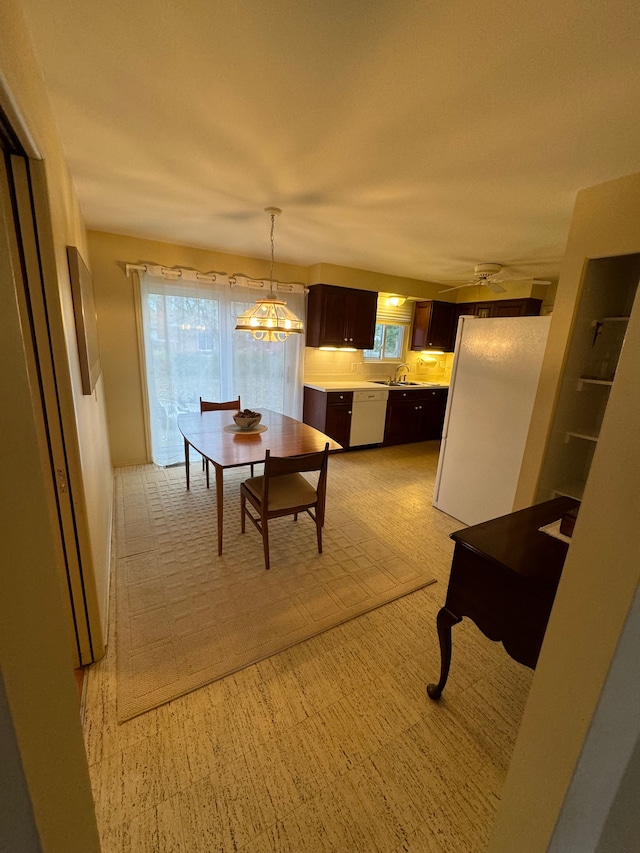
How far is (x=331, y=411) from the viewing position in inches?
171

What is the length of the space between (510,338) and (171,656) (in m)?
2.91

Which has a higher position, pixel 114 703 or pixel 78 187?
pixel 78 187

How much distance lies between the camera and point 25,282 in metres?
1.20

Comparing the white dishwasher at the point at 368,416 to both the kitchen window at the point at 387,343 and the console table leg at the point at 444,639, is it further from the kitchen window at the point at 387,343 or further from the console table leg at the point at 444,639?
the console table leg at the point at 444,639

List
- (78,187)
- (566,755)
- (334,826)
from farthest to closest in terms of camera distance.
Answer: (78,187) → (334,826) → (566,755)

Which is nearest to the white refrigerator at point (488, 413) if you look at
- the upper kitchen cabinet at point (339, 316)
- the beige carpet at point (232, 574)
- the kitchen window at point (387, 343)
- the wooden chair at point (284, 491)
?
the beige carpet at point (232, 574)

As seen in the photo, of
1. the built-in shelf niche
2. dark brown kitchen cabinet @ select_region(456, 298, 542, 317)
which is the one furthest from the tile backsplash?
the built-in shelf niche

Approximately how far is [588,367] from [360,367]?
10.6 ft

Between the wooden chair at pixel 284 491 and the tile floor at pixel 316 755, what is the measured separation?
31.4 inches

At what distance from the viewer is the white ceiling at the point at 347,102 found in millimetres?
990

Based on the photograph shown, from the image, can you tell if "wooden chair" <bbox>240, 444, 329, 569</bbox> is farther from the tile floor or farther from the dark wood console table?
the dark wood console table

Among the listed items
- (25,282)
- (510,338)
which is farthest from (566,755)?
(510,338)

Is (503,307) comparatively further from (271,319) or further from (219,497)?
(219,497)

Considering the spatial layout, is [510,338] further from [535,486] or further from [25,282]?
[25,282]
